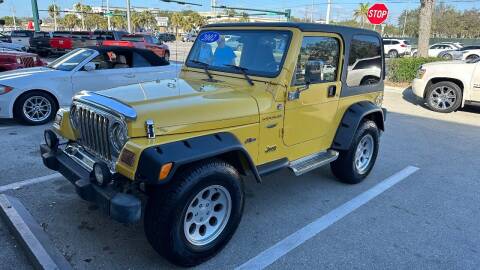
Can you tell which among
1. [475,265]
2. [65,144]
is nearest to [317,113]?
[475,265]

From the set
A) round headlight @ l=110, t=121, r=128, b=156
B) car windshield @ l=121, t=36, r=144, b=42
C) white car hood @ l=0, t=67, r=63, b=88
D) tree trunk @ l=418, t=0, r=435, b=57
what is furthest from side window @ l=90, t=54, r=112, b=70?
car windshield @ l=121, t=36, r=144, b=42

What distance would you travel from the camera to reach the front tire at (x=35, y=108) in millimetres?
6863

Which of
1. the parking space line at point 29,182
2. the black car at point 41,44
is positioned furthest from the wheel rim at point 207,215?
the black car at point 41,44

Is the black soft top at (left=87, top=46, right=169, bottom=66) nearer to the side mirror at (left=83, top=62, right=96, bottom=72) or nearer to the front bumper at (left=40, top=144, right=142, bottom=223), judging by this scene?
the side mirror at (left=83, top=62, right=96, bottom=72)

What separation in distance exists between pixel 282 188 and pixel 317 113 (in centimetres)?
110

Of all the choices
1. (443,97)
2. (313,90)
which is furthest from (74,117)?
(443,97)

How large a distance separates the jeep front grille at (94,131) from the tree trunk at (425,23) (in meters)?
14.1

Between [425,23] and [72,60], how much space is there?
12507mm

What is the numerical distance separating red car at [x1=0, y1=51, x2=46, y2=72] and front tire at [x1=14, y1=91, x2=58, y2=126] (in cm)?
298

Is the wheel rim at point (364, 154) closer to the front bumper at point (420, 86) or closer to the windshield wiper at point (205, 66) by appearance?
the windshield wiper at point (205, 66)

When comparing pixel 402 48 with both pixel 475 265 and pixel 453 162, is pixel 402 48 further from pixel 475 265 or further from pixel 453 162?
pixel 475 265

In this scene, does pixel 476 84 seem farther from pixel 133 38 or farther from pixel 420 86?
pixel 133 38

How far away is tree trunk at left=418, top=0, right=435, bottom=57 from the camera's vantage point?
1382cm

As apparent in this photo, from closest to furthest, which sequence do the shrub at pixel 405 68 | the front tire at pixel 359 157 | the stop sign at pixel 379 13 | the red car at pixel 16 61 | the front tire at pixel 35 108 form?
the front tire at pixel 359 157 → the front tire at pixel 35 108 → the red car at pixel 16 61 → the shrub at pixel 405 68 → the stop sign at pixel 379 13
